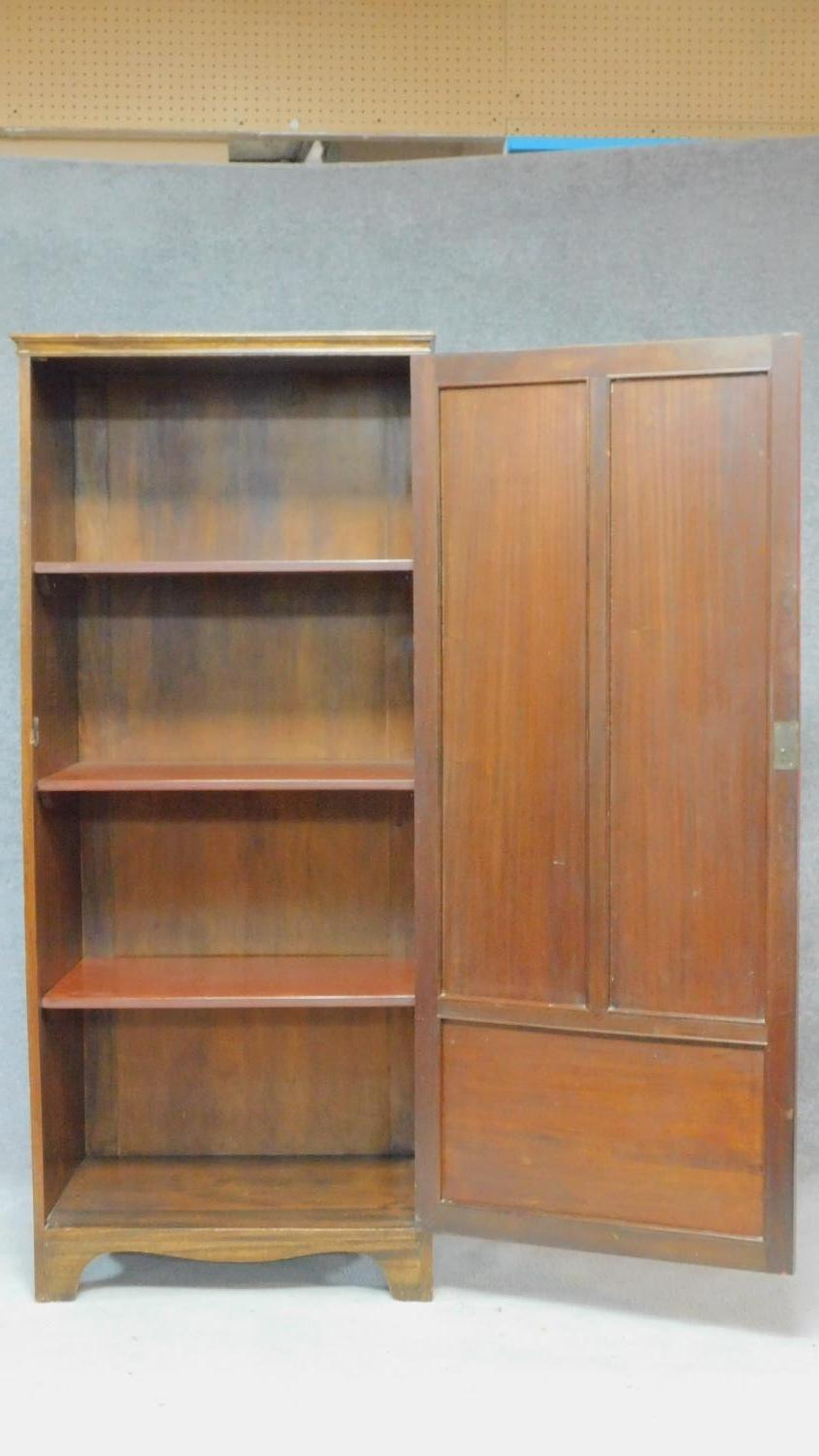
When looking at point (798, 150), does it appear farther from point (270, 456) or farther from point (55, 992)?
point (55, 992)

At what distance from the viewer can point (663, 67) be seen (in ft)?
8.93

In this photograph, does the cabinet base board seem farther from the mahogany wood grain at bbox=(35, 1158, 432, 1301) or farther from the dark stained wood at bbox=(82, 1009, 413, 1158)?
the dark stained wood at bbox=(82, 1009, 413, 1158)

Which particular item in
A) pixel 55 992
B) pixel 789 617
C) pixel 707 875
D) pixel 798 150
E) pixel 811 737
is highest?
pixel 798 150

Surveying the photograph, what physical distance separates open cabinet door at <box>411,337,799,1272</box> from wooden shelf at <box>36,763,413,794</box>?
158mm

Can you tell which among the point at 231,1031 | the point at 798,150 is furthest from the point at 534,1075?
the point at 798,150

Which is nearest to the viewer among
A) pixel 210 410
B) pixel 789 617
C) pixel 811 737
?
pixel 789 617

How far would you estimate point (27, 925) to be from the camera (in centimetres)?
221

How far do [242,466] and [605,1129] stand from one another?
1.41m

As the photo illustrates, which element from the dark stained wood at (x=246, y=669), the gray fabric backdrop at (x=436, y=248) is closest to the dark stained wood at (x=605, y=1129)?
the dark stained wood at (x=246, y=669)

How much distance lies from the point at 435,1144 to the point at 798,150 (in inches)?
83.0

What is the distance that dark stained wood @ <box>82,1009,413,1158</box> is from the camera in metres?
2.53

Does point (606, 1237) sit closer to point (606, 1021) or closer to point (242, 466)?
point (606, 1021)

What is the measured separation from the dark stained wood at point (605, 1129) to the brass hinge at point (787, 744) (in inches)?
18.7

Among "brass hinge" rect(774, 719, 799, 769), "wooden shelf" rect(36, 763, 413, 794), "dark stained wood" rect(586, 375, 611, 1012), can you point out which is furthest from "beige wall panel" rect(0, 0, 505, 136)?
"brass hinge" rect(774, 719, 799, 769)
